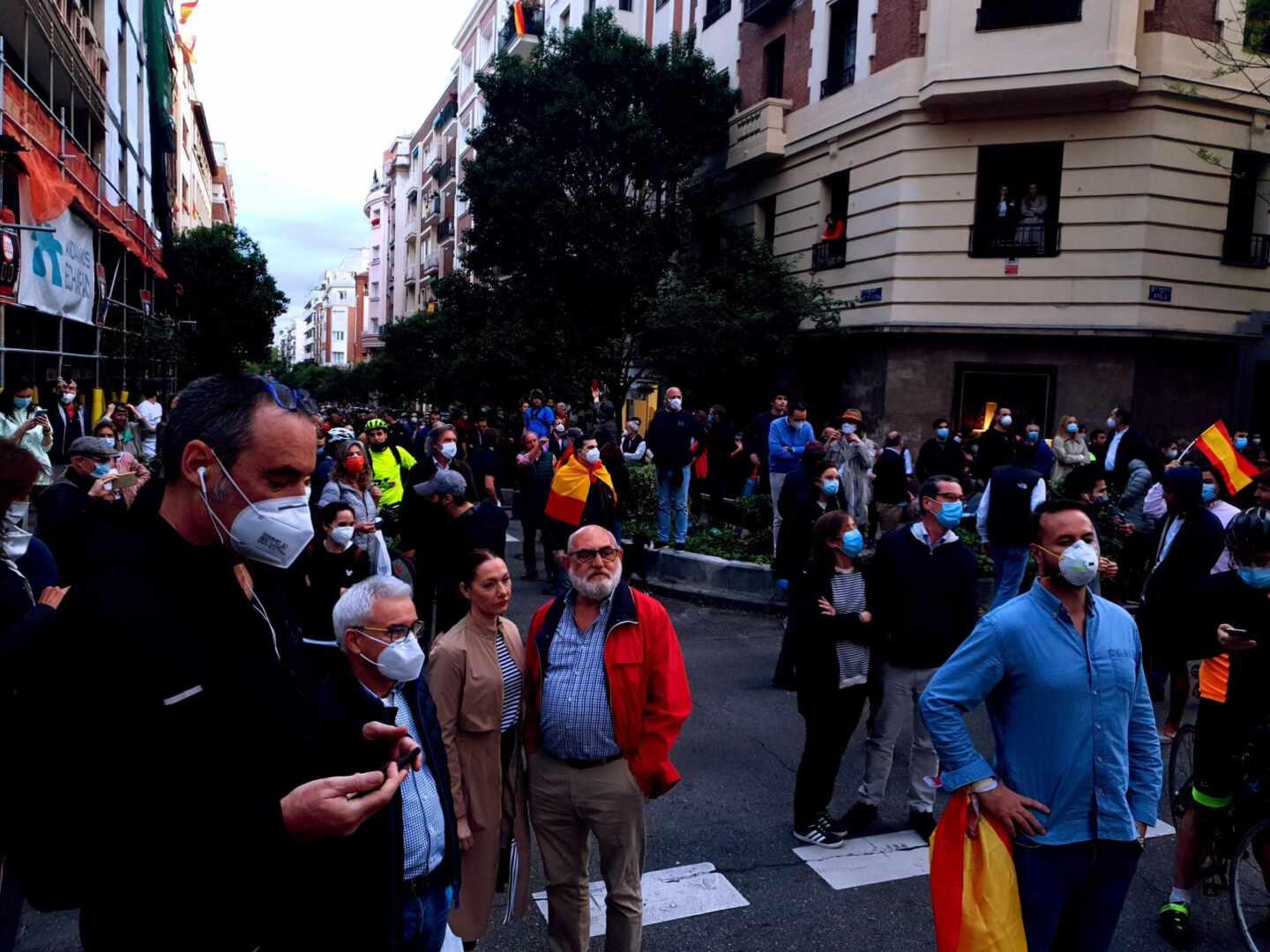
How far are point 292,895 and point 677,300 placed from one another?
17895 mm

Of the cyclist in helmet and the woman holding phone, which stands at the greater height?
the woman holding phone

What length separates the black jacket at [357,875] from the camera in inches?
82.1

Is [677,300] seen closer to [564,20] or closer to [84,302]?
[84,302]

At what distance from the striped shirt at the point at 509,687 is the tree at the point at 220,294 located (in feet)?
126

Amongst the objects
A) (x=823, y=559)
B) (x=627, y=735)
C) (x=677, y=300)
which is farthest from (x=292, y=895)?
(x=677, y=300)

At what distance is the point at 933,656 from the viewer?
17.1 feet

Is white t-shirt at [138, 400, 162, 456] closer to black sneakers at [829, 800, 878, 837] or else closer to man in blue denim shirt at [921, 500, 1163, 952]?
black sneakers at [829, 800, 878, 837]

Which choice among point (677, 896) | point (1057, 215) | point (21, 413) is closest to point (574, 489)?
point (677, 896)

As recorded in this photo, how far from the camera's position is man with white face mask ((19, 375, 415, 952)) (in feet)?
5.22

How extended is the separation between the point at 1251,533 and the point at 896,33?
16.4m

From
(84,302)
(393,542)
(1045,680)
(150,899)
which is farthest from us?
(84,302)

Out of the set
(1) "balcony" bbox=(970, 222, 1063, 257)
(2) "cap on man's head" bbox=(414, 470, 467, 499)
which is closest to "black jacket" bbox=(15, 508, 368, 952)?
(2) "cap on man's head" bbox=(414, 470, 467, 499)

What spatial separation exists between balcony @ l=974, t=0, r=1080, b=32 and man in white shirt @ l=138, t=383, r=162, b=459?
15.1 metres

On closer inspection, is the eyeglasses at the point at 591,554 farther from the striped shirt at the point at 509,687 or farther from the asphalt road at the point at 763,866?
the asphalt road at the point at 763,866
